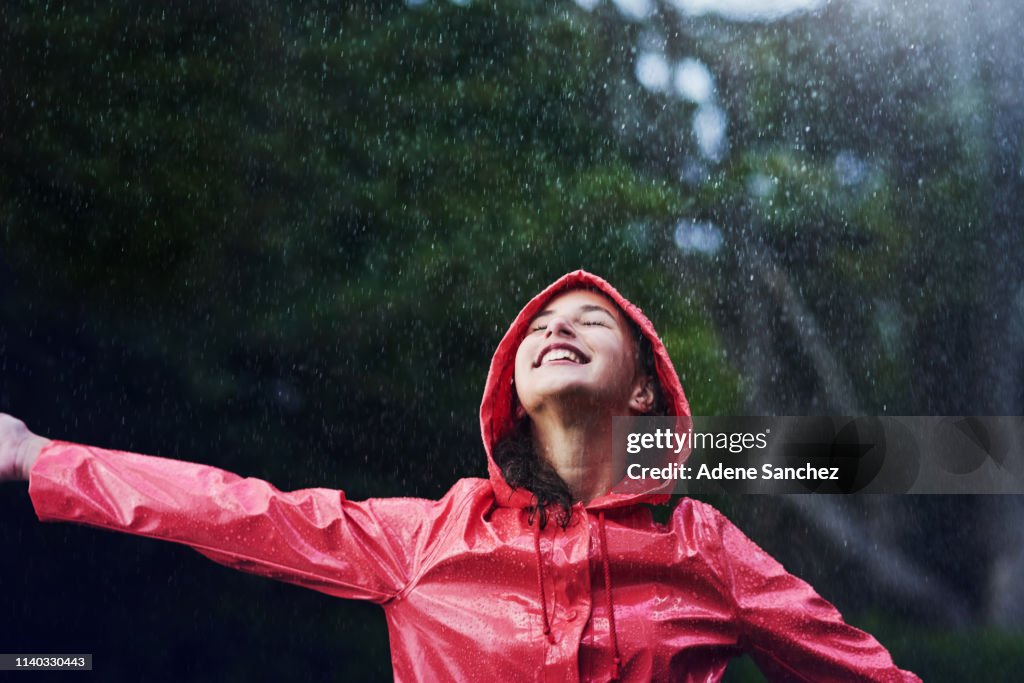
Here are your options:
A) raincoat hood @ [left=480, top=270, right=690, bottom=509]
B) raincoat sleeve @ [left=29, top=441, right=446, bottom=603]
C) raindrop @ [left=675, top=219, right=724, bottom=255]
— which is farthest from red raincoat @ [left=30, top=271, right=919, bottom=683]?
raindrop @ [left=675, top=219, right=724, bottom=255]

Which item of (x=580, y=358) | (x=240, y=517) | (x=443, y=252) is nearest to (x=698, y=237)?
(x=443, y=252)

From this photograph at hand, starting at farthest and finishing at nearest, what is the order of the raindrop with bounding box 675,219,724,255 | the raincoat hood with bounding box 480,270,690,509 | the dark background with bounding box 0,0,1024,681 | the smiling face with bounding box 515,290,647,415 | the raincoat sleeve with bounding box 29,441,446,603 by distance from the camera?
1. the raindrop with bounding box 675,219,724,255
2. the dark background with bounding box 0,0,1024,681
3. the raincoat hood with bounding box 480,270,690,509
4. the smiling face with bounding box 515,290,647,415
5. the raincoat sleeve with bounding box 29,441,446,603

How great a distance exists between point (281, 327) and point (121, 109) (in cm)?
81

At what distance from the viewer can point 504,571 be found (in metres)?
2.06

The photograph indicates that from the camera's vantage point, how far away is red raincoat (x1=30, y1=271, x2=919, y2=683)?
6.49 feet

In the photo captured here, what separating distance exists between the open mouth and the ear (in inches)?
6.2

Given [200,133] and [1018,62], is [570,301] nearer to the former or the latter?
[200,133]

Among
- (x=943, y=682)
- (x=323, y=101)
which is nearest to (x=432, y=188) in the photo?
(x=323, y=101)

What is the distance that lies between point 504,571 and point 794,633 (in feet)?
1.79

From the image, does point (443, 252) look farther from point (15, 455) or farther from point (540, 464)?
point (15, 455)

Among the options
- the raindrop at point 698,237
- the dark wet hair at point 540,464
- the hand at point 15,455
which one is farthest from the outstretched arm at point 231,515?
the raindrop at point 698,237

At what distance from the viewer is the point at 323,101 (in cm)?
364

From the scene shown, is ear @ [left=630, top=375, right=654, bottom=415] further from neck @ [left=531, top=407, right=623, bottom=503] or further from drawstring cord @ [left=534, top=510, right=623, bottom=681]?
drawstring cord @ [left=534, top=510, right=623, bottom=681]

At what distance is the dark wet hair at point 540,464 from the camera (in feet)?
6.95
